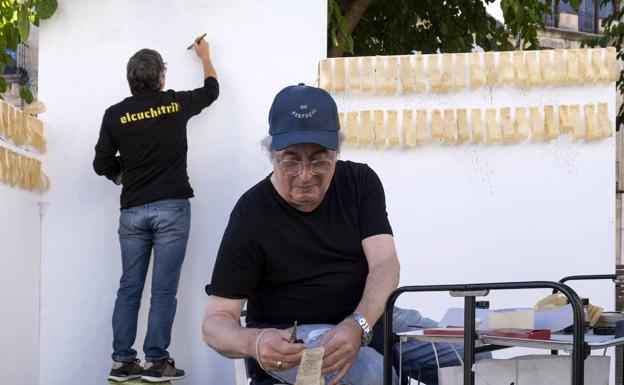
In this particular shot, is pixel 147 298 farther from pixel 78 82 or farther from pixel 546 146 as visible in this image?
pixel 546 146

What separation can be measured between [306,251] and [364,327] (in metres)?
0.32

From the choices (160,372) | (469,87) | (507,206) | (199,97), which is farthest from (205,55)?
(507,206)

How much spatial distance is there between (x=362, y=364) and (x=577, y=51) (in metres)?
2.98

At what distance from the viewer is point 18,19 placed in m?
6.20

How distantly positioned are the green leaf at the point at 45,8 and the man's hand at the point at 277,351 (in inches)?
136

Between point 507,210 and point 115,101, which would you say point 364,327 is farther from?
point 115,101

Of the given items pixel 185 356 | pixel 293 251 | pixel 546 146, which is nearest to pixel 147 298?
pixel 185 356

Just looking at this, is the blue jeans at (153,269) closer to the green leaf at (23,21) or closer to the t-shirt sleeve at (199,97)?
the t-shirt sleeve at (199,97)

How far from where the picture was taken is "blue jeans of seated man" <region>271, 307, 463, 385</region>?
9.64ft

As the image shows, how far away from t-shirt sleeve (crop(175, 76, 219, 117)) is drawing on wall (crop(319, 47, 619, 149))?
597mm

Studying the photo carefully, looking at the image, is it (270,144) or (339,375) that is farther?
(270,144)

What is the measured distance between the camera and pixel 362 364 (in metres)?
3.00

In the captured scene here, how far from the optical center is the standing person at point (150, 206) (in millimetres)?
5113

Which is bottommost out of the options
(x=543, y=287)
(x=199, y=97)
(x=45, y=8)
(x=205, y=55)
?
(x=543, y=287)
